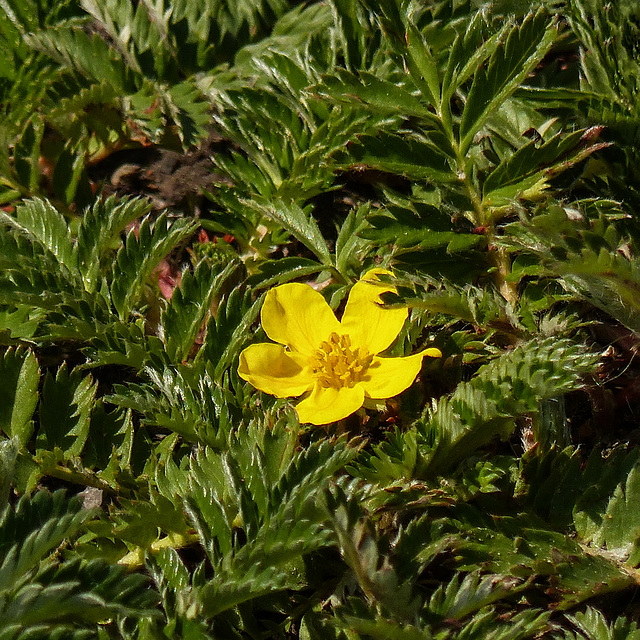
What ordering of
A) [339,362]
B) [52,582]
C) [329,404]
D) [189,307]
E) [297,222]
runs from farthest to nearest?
[297,222] → [189,307] → [339,362] → [329,404] → [52,582]

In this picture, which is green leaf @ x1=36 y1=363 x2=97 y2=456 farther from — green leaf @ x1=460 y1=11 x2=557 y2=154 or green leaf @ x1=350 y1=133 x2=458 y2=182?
green leaf @ x1=460 y1=11 x2=557 y2=154

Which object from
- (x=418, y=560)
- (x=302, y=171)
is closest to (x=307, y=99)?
(x=302, y=171)

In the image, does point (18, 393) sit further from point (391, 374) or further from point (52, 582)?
point (391, 374)

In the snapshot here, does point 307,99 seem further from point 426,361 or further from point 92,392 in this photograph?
point 92,392

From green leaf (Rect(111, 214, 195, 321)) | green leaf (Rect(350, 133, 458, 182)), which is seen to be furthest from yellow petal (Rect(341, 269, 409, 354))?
green leaf (Rect(111, 214, 195, 321))

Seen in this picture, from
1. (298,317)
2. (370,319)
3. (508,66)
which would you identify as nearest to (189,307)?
(298,317)

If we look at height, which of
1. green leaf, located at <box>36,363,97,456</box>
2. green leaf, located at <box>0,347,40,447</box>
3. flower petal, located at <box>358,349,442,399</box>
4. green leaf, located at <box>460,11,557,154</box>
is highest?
green leaf, located at <box>460,11,557,154</box>
